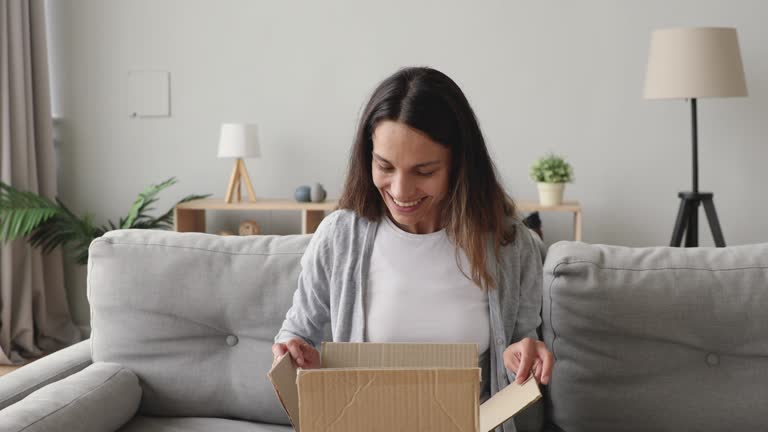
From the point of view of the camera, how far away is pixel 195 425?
1.75 m

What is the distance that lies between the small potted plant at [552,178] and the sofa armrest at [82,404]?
2.36 m

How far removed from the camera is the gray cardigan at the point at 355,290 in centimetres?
158

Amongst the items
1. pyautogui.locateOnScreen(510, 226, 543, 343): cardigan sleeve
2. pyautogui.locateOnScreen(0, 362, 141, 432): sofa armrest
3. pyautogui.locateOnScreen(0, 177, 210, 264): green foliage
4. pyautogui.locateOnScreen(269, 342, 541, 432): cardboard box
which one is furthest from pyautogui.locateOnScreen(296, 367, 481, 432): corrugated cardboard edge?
pyautogui.locateOnScreen(0, 177, 210, 264): green foliage

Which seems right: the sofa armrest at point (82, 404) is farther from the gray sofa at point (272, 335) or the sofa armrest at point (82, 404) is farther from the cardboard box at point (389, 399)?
the cardboard box at point (389, 399)

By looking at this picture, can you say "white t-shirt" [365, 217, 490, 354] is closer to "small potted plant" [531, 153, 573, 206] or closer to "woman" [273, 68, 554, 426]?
"woman" [273, 68, 554, 426]

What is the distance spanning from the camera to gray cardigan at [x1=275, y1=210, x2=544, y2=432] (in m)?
1.58

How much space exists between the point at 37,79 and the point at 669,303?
334 cm

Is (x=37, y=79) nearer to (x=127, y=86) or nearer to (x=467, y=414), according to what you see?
(x=127, y=86)

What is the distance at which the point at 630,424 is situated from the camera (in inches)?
66.5

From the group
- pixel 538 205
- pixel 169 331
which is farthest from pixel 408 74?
pixel 538 205

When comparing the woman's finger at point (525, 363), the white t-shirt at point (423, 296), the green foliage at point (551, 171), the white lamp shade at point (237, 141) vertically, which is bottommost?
the woman's finger at point (525, 363)

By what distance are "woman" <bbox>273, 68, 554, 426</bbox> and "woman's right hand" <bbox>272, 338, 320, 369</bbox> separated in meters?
0.11

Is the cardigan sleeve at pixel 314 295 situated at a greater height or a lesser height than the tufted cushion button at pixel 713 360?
greater

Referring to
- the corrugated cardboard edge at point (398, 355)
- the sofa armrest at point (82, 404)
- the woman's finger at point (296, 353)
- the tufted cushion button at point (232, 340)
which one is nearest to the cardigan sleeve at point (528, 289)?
the corrugated cardboard edge at point (398, 355)
